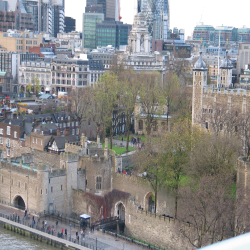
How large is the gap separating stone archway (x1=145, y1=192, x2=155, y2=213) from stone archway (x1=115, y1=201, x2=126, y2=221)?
282 cm

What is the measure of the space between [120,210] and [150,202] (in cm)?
337

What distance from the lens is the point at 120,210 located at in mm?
46000

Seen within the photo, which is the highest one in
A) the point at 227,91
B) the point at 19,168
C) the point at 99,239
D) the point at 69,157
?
the point at 227,91

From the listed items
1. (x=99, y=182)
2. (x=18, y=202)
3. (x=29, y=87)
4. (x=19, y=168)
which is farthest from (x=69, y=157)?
(x=29, y=87)

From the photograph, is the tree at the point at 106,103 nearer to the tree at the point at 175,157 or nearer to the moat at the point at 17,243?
the tree at the point at 175,157

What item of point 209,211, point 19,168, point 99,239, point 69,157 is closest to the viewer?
point 209,211

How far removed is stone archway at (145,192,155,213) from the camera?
155ft

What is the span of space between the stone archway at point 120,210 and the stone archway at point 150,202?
2.82m

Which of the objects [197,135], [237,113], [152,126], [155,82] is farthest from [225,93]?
[155,82]

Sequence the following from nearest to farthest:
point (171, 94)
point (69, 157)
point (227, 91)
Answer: point (69, 157) < point (227, 91) < point (171, 94)

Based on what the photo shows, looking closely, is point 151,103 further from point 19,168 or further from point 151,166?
point 19,168

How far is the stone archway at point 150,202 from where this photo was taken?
47.3 m

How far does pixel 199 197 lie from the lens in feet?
118

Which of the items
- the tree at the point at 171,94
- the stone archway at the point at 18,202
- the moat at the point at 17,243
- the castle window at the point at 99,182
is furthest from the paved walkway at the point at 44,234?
the tree at the point at 171,94
